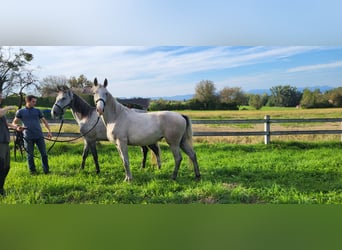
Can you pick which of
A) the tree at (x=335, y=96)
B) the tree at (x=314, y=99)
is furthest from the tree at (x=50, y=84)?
the tree at (x=335, y=96)

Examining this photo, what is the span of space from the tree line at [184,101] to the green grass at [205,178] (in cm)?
53

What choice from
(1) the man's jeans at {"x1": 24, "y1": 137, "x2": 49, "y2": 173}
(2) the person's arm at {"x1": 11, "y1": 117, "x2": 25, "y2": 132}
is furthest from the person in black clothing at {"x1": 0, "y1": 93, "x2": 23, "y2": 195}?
(1) the man's jeans at {"x1": 24, "y1": 137, "x2": 49, "y2": 173}

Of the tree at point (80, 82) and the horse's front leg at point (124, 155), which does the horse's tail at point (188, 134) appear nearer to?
the horse's front leg at point (124, 155)

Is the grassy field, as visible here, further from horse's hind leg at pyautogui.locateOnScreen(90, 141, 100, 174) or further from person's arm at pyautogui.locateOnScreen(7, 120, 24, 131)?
person's arm at pyautogui.locateOnScreen(7, 120, 24, 131)

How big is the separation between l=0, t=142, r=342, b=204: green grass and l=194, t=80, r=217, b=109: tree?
0.57m

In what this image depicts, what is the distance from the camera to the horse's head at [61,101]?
368 cm

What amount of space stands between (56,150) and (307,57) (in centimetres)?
337

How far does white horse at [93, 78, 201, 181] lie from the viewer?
11.8 feet

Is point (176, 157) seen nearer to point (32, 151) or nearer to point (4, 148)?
point (32, 151)

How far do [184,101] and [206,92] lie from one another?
300 millimetres

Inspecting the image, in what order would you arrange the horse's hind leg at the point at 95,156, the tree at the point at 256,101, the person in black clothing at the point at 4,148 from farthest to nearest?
the tree at the point at 256,101, the horse's hind leg at the point at 95,156, the person in black clothing at the point at 4,148

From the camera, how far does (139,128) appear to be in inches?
142

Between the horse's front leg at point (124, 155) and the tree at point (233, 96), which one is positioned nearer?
the horse's front leg at point (124, 155)

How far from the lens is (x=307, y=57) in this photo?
3756 mm
